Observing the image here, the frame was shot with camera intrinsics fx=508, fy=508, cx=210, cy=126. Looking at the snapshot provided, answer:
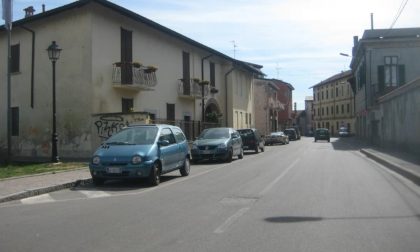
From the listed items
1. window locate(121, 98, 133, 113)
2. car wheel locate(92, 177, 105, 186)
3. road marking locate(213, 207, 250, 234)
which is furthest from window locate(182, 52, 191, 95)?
road marking locate(213, 207, 250, 234)

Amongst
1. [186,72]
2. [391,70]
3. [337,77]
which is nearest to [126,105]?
[186,72]

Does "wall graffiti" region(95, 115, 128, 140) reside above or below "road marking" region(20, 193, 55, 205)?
above

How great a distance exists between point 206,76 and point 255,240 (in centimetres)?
3167

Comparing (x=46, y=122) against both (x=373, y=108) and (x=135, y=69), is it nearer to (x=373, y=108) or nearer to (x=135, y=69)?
(x=135, y=69)

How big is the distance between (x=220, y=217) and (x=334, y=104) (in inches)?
4074

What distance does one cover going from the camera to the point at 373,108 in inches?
1734

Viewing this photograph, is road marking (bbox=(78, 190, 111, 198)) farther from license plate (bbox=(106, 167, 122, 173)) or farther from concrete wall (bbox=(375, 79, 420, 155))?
concrete wall (bbox=(375, 79, 420, 155))

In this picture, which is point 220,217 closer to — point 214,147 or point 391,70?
point 214,147

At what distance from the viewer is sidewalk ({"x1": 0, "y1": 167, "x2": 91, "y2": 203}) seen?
11486mm

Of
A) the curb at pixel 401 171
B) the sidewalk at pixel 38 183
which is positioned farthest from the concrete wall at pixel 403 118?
the sidewalk at pixel 38 183

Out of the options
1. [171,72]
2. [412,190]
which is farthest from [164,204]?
[171,72]

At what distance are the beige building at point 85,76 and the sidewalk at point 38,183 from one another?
23.6 ft

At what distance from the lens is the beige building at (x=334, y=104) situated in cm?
10157

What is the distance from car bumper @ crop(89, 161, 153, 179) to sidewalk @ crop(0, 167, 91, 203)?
0.99 m
